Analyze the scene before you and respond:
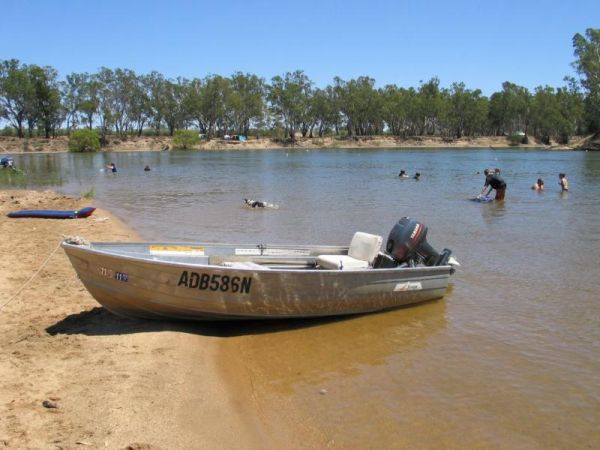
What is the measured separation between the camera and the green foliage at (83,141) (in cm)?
8269

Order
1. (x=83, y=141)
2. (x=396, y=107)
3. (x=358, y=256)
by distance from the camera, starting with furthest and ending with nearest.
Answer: (x=396, y=107) < (x=83, y=141) < (x=358, y=256)

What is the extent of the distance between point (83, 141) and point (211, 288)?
83.2 m

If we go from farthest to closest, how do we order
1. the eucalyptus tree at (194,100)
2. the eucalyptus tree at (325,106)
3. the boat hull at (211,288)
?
1. the eucalyptus tree at (325,106)
2. the eucalyptus tree at (194,100)
3. the boat hull at (211,288)

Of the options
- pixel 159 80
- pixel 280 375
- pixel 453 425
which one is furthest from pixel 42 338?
pixel 159 80

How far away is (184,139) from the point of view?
4060 inches

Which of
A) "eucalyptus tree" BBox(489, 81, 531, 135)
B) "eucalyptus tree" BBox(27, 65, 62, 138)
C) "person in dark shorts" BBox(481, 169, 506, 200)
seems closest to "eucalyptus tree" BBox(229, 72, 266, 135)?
"eucalyptus tree" BBox(27, 65, 62, 138)

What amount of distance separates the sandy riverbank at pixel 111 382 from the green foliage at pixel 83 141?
3147 inches

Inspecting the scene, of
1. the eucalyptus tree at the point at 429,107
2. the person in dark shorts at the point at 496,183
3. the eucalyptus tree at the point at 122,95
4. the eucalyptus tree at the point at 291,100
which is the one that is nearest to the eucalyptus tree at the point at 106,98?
the eucalyptus tree at the point at 122,95

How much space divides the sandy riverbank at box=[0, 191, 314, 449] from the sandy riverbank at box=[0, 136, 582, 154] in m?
86.1

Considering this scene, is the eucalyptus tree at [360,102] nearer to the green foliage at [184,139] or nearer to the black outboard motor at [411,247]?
the green foliage at [184,139]

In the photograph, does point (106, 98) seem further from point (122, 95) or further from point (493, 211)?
point (493, 211)

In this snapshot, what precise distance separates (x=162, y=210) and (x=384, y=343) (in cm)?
1518

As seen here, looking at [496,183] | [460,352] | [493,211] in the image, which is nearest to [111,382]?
[460,352]

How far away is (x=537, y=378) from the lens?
22.3ft
